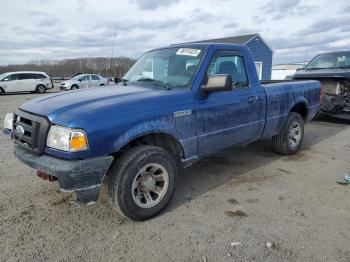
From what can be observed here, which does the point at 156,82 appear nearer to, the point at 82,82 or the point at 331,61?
the point at 331,61

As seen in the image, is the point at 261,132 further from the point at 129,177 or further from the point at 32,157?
the point at 32,157

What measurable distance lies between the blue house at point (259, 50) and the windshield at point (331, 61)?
16.7m

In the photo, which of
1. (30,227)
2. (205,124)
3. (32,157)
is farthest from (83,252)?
(205,124)

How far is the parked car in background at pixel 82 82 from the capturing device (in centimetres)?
2823

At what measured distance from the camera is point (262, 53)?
93.9ft

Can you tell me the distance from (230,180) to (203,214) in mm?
1174

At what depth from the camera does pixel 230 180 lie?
4746 millimetres

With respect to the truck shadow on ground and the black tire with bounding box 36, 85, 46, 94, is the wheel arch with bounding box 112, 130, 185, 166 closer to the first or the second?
the truck shadow on ground

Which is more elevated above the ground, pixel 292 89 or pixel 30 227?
pixel 292 89

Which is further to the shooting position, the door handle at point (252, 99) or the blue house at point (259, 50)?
the blue house at point (259, 50)

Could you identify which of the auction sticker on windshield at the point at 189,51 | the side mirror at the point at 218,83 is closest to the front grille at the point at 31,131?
the side mirror at the point at 218,83

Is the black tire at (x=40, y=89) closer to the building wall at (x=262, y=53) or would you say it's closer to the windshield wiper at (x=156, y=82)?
the building wall at (x=262, y=53)

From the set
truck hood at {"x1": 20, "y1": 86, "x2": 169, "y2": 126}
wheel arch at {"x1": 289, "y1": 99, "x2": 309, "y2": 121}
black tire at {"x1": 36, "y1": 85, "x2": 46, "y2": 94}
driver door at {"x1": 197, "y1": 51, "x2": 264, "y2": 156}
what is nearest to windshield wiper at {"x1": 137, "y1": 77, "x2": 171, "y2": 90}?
truck hood at {"x1": 20, "y1": 86, "x2": 169, "y2": 126}

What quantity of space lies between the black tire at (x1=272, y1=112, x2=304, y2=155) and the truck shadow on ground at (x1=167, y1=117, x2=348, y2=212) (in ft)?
0.43
